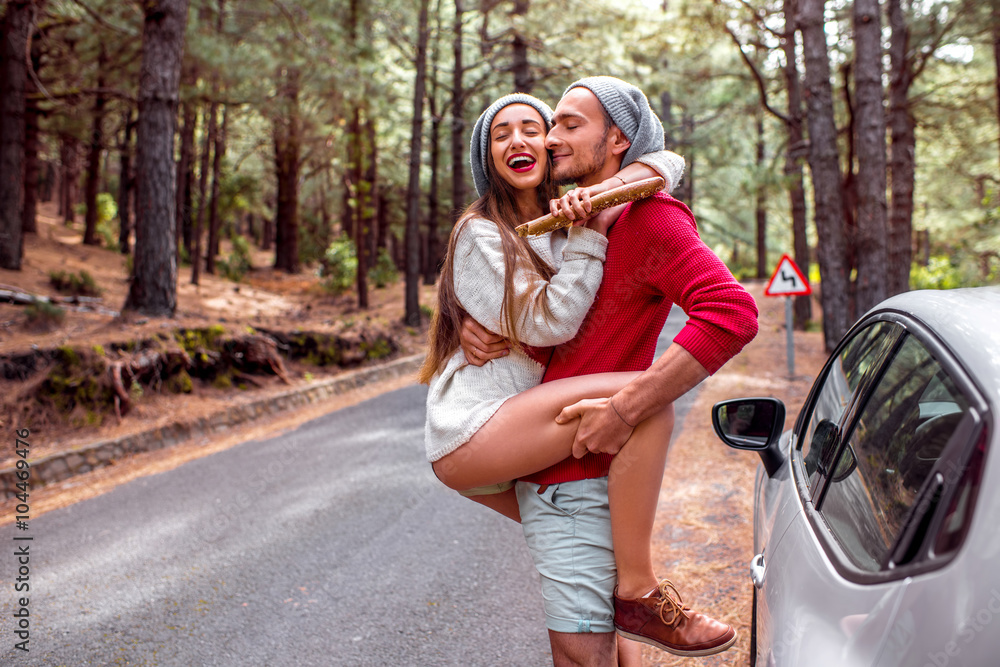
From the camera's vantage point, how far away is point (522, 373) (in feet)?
6.76

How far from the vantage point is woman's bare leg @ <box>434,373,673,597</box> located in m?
1.83

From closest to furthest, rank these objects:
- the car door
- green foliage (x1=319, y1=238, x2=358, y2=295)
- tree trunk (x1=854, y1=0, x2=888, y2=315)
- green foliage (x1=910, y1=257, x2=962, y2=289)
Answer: the car door < tree trunk (x1=854, y1=0, x2=888, y2=315) < green foliage (x1=319, y1=238, x2=358, y2=295) < green foliage (x1=910, y1=257, x2=962, y2=289)

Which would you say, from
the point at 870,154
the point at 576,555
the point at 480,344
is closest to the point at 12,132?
the point at 870,154

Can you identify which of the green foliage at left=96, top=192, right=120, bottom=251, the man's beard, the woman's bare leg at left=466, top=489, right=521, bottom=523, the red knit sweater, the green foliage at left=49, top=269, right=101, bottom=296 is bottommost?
the woman's bare leg at left=466, top=489, right=521, bottom=523

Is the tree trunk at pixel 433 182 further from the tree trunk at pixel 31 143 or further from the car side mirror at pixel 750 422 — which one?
the car side mirror at pixel 750 422

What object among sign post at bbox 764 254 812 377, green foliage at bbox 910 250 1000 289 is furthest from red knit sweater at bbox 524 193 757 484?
green foliage at bbox 910 250 1000 289

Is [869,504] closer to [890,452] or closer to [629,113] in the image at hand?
[890,452]

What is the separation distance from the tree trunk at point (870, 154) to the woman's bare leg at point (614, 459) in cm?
958

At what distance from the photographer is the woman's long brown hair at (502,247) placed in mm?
1995

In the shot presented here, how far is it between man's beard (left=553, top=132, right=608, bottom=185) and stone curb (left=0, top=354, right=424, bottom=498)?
20.8 ft

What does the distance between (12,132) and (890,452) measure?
17.6 m

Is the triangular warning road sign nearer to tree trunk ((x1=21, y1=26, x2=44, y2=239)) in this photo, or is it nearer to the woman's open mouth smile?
the woman's open mouth smile

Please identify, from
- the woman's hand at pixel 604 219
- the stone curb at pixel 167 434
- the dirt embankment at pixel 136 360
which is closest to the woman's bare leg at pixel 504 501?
the woman's hand at pixel 604 219

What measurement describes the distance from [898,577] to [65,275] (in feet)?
54.4
